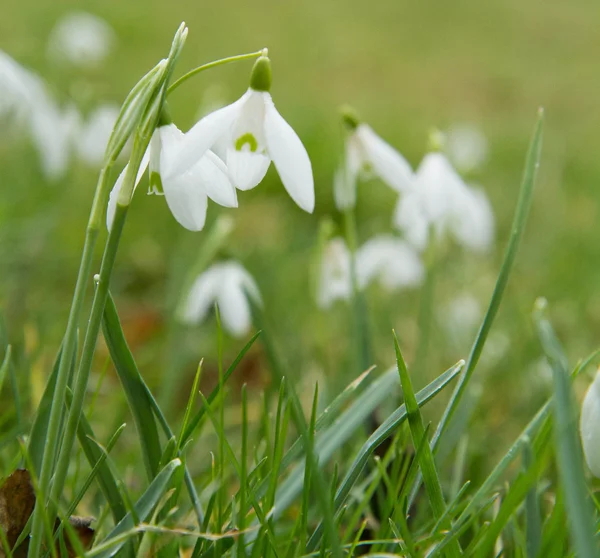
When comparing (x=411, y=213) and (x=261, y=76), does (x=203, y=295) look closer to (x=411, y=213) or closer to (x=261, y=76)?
(x=411, y=213)

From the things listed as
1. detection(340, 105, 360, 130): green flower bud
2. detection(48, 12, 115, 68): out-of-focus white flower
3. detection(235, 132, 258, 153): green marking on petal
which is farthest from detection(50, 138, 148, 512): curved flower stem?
detection(48, 12, 115, 68): out-of-focus white flower

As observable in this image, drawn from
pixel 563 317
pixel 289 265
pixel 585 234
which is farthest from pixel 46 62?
pixel 563 317

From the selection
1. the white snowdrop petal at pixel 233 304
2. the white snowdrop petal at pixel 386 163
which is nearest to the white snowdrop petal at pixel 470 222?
the white snowdrop petal at pixel 386 163

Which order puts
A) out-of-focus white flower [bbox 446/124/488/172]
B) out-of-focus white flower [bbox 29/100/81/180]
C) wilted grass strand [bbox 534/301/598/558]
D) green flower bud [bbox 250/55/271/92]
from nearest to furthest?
wilted grass strand [bbox 534/301/598/558], green flower bud [bbox 250/55/271/92], out-of-focus white flower [bbox 29/100/81/180], out-of-focus white flower [bbox 446/124/488/172]

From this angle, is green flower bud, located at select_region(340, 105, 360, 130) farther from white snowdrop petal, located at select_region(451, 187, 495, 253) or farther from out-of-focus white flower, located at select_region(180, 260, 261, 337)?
out-of-focus white flower, located at select_region(180, 260, 261, 337)

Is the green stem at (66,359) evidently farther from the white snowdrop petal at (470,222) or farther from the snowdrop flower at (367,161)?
the white snowdrop petal at (470,222)

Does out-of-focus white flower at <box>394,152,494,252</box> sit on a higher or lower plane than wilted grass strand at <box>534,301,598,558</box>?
higher
